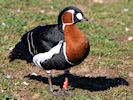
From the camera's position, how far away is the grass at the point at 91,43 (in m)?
9.48

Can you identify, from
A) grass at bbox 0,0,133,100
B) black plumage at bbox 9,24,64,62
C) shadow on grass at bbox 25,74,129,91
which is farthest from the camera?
shadow on grass at bbox 25,74,129,91

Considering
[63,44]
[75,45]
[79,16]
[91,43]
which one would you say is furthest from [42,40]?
[91,43]

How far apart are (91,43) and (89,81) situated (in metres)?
2.58

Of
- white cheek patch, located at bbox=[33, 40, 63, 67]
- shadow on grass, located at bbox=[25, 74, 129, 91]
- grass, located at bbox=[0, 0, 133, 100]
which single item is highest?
white cheek patch, located at bbox=[33, 40, 63, 67]

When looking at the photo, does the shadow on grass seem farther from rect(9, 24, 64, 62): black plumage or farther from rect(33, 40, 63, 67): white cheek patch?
rect(33, 40, 63, 67): white cheek patch

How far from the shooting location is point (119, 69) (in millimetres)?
10984

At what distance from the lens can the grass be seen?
31.1ft

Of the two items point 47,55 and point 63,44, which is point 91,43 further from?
point 63,44

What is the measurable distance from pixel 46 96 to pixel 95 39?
4.05 m

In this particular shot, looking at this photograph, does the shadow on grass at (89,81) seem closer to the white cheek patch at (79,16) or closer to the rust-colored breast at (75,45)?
the rust-colored breast at (75,45)

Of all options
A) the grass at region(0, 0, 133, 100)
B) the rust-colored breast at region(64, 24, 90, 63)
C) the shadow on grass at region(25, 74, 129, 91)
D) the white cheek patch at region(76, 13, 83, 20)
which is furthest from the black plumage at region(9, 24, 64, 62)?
the shadow on grass at region(25, 74, 129, 91)

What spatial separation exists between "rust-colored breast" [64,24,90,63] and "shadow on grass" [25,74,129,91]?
4.32 feet

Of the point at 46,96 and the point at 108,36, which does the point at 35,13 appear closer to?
the point at 108,36

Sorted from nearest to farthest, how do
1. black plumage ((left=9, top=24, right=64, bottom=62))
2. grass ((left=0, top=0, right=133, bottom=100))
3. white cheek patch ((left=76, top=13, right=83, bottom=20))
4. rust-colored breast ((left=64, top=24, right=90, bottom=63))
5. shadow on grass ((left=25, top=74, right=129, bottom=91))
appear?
Answer: rust-colored breast ((left=64, top=24, right=90, bottom=63))
white cheek patch ((left=76, top=13, right=83, bottom=20))
black plumage ((left=9, top=24, right=64, bottom=62))
grass ((left=0, top=0, right=133, bottom=100))
shadow on grass ((left=25, top=74, right=129, bottom=91))
